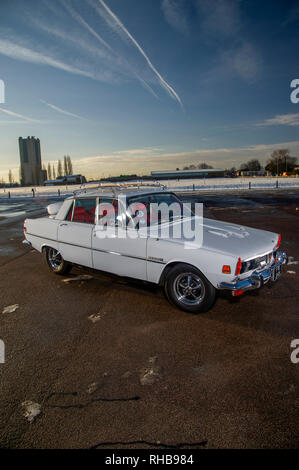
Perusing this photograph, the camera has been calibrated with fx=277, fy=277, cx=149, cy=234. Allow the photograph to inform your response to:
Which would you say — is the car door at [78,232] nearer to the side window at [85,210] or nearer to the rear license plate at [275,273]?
the side window at [85,210]

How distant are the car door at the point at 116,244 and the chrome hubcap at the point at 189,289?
538 millimetres

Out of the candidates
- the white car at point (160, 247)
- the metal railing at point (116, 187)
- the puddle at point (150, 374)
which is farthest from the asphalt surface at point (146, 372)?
the metal railing at point (116, 187)

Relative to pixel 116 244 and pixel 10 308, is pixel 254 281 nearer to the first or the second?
pixel 116 244

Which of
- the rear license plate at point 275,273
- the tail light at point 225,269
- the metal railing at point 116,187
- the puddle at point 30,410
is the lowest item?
the puddle at point 30,410

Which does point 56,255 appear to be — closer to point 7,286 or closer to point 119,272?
point 7,286

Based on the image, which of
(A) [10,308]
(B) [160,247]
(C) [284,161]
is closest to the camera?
(B) [160,247]

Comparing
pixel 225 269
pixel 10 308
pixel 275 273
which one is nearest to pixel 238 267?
pixel 225 269

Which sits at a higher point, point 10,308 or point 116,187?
point 116,187

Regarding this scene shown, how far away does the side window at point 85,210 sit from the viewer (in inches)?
191

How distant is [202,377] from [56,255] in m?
3.88

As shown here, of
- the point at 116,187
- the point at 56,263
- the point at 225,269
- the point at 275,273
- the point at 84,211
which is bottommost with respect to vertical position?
the point at 56,263

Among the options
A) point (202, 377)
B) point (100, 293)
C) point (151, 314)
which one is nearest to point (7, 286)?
point (100, 293)

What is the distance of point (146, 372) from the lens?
2.77m

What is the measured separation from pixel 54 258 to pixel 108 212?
72.6 inches
